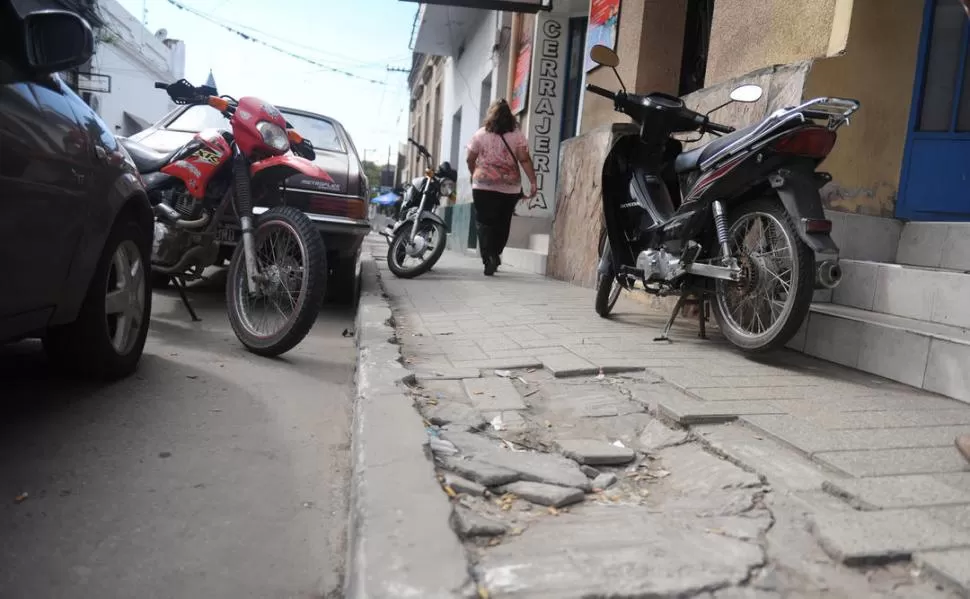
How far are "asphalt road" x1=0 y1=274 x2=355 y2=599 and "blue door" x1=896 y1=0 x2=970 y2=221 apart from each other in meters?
3.54

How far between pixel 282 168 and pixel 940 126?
13.0 feet

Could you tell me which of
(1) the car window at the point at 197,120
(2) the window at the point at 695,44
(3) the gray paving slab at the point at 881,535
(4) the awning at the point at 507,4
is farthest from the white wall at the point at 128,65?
(3) the gray paving slab at the point at 881,535

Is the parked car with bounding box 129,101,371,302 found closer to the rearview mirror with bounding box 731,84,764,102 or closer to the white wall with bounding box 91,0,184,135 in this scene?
the rearview mirror with bounding box 731,84,764,102

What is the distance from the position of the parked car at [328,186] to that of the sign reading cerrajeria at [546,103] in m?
4.39

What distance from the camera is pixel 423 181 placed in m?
7.72

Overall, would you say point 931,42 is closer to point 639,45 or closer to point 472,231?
point 639,45

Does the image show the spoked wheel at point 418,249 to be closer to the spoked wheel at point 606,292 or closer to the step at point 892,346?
the spoked wheel at point 606,292

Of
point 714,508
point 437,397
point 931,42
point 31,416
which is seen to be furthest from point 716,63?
point 31,416

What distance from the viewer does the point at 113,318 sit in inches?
122

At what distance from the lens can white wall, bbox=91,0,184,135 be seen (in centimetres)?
2372

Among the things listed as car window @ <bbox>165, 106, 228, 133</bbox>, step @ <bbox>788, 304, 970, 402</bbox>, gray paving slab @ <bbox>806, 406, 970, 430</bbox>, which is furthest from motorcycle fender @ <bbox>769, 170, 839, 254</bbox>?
car window @ <bbox>165, 106, 228, 133</bbox>

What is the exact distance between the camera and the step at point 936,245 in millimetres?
3613

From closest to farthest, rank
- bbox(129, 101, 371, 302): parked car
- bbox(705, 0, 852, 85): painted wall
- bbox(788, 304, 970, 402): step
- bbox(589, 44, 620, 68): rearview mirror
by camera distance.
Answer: bbox(788, 304, 970, 402): step → bbox(705, 0, 852, 85): painted wall → bbox(589, 44, 620, 68): rearview mirror → bbox(129, 101, 371, 302): parked car

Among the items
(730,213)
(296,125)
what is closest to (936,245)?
(730,213)
